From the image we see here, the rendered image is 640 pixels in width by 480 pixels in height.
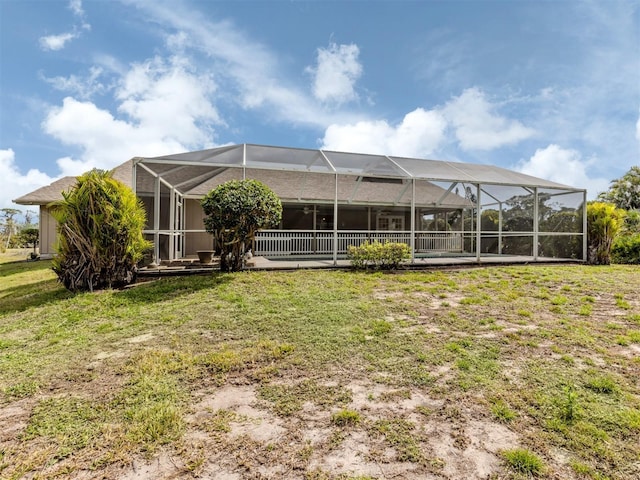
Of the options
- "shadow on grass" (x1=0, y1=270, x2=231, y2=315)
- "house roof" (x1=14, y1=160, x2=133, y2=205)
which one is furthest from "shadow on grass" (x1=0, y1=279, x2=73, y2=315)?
"house roof" (x1=14, y1=160, x2=133, y2=205)

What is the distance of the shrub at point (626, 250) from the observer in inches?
511

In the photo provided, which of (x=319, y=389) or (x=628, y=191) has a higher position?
(x=628, y=191)

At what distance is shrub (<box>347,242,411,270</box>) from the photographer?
31.0 feet

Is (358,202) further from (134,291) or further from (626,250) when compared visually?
(626,250)

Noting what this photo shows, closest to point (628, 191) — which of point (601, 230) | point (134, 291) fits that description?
point (601, 230)

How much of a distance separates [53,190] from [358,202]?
16.1 m

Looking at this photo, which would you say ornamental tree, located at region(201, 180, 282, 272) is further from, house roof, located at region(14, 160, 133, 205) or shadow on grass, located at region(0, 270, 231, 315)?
house roof, located at region(14, 160, 133, 205)

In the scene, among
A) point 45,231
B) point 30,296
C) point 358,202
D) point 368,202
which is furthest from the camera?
point 368,202

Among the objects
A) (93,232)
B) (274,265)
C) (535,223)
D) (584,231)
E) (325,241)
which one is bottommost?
(274,265)

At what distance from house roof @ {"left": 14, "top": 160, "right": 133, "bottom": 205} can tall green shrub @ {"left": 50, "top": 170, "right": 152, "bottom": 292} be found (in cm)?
909

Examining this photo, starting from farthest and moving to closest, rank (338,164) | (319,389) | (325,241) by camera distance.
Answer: (325,241) → (338,164) → (319,389)

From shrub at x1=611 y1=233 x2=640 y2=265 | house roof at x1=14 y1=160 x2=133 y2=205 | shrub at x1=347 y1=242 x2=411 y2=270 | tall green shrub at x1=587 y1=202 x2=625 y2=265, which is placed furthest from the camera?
house roof at x1=14 y1=160 x2=133 y2=205

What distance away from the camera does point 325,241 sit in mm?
14953

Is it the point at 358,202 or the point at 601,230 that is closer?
the point at 601,230
